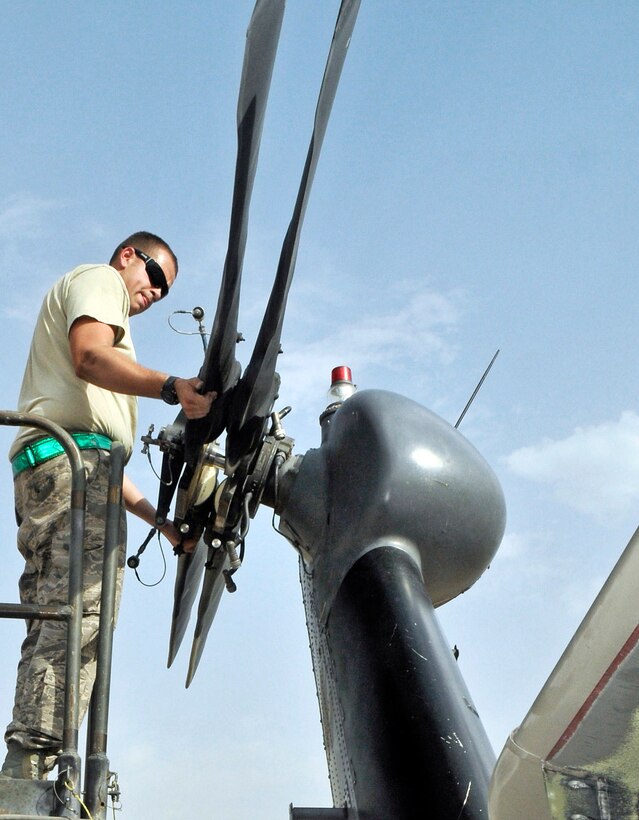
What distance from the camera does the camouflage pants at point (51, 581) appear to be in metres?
3.48

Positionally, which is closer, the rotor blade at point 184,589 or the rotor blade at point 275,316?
the rotor blade at point 275,316

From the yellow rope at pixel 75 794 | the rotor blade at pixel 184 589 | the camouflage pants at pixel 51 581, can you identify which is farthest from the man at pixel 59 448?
the yellow rope at pixel 75 794

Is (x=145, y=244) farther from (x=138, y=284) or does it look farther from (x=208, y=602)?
(x=208, y=602)

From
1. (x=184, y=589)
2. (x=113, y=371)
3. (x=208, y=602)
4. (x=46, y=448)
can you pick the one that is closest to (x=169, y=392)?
(x=113, y=371)

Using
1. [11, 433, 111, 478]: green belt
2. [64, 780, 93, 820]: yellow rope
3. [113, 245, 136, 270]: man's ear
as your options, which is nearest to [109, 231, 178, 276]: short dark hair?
[113, 245, 136, 270]: man's ear

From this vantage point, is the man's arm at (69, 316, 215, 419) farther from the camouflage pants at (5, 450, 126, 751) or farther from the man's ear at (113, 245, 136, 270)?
the man's ear at (113, 245, 136, 270)

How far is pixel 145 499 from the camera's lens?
15.8 ft

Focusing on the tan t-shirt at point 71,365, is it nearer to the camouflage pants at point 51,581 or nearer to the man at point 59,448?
the man at point 59,448

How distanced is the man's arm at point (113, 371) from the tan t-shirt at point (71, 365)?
7cm

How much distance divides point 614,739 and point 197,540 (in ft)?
9.09

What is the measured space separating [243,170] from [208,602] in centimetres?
235

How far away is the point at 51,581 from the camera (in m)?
3.77

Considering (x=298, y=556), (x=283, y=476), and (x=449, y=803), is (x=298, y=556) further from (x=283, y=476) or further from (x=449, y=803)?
(x=449, y=803)

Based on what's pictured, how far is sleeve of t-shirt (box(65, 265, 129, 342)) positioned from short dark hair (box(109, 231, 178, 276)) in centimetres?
44
